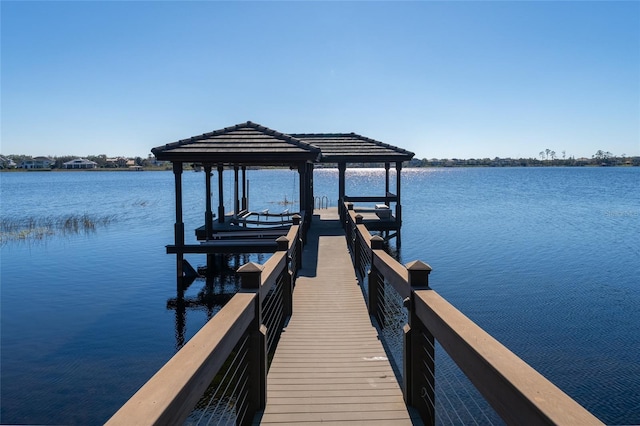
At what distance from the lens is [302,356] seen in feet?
18.3

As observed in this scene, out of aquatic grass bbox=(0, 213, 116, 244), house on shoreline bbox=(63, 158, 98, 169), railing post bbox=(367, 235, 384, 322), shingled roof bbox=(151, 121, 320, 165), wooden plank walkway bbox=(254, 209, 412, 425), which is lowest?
aquatic grass bbox=(0, 213, 116, 244)

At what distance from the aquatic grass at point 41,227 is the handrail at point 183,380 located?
2747 centimetres

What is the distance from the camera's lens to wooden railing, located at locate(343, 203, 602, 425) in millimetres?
1938

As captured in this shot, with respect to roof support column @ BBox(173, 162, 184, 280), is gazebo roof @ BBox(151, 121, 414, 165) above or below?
above

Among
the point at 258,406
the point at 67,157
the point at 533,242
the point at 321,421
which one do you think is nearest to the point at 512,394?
the point at 321,421

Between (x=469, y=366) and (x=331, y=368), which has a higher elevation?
(x=469, y=366)

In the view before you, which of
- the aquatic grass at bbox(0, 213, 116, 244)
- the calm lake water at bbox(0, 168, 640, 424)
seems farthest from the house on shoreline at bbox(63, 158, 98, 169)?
the calm lake water at bbox(0, 168, 640, 424)

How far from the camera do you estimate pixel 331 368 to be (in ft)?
17.0

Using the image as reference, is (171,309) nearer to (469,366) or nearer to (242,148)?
(242,148)

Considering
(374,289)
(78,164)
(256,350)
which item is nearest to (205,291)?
(374,289)

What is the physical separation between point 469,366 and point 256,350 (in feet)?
7.17

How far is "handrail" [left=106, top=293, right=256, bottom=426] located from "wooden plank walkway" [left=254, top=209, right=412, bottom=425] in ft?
4.06

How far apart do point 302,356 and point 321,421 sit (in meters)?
1.64

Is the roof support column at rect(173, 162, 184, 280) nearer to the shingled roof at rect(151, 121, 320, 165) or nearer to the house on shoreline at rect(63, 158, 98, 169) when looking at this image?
the shingled roof at rect(151, 121, 320, 165)
